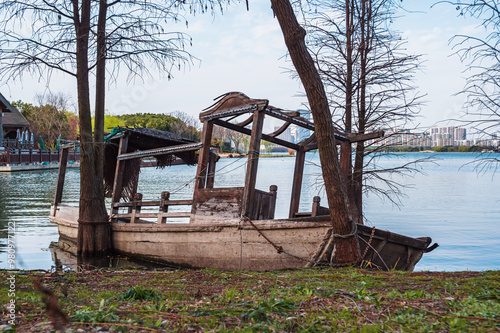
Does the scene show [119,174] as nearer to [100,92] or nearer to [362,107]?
[100,92]

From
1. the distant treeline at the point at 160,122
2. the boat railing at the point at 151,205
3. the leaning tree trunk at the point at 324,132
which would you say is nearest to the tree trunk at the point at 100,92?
the boat railing at the point at 151,205

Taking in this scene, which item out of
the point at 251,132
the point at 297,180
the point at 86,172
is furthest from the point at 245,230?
the point at 86,172

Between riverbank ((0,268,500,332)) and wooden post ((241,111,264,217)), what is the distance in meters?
2.70

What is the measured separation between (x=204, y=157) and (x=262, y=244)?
7.97 ft

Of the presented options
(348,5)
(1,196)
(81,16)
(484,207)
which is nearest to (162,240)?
(81,16)

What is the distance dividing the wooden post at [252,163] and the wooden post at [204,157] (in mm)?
1264

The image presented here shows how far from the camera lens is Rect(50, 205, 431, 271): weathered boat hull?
8.30m

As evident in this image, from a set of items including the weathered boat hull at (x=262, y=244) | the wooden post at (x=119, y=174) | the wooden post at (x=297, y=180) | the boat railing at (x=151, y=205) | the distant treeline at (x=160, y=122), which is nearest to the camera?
the weathered boat hull at (x=262, y=244)

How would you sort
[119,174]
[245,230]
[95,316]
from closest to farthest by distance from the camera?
[95,316]
[245,230]
[119,174]

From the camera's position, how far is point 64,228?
14.3 metres

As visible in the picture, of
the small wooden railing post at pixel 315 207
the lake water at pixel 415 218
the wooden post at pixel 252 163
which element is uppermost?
the wooden post at pixel 252 163

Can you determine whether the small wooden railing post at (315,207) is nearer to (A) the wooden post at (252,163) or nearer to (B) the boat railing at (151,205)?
(A) the wooden post at (252,163)

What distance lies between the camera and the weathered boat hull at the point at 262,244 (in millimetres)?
8305

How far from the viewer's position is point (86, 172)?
1198cm
